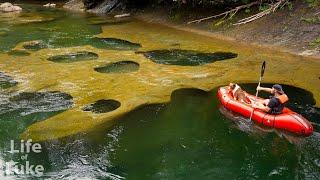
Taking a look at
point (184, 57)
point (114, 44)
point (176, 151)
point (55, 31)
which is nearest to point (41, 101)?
point (176, 151)

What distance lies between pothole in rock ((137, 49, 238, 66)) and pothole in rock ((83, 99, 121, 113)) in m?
5.07

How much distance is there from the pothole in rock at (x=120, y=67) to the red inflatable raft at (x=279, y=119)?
217 inches

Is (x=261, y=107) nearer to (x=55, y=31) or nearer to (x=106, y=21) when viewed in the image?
(x=55, y=31)

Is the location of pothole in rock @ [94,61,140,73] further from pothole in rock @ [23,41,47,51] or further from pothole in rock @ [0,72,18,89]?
pothole in rock @ [23,41,47,51]

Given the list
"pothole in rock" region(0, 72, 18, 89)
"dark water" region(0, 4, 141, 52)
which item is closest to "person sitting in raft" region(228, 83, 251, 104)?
"pothole in rock" region(0, 72, 18, 89)

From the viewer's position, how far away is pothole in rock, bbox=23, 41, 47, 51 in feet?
69.3

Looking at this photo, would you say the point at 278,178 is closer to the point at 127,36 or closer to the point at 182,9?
the point at 127,36

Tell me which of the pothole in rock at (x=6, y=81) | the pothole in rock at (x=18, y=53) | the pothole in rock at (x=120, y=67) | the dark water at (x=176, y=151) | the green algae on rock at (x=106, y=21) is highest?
the green algae on rock at (x=106, y=21)

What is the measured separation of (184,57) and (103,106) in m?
6.75

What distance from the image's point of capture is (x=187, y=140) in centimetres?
1107

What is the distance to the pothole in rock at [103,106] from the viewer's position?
42.1ft

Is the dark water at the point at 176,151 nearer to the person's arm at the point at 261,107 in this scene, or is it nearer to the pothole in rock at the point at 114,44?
the person's arm at the point at 261,107

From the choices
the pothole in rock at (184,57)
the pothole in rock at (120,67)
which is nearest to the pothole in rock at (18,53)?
the pothole in rock at (120,67)

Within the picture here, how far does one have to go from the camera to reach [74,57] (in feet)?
62.6
